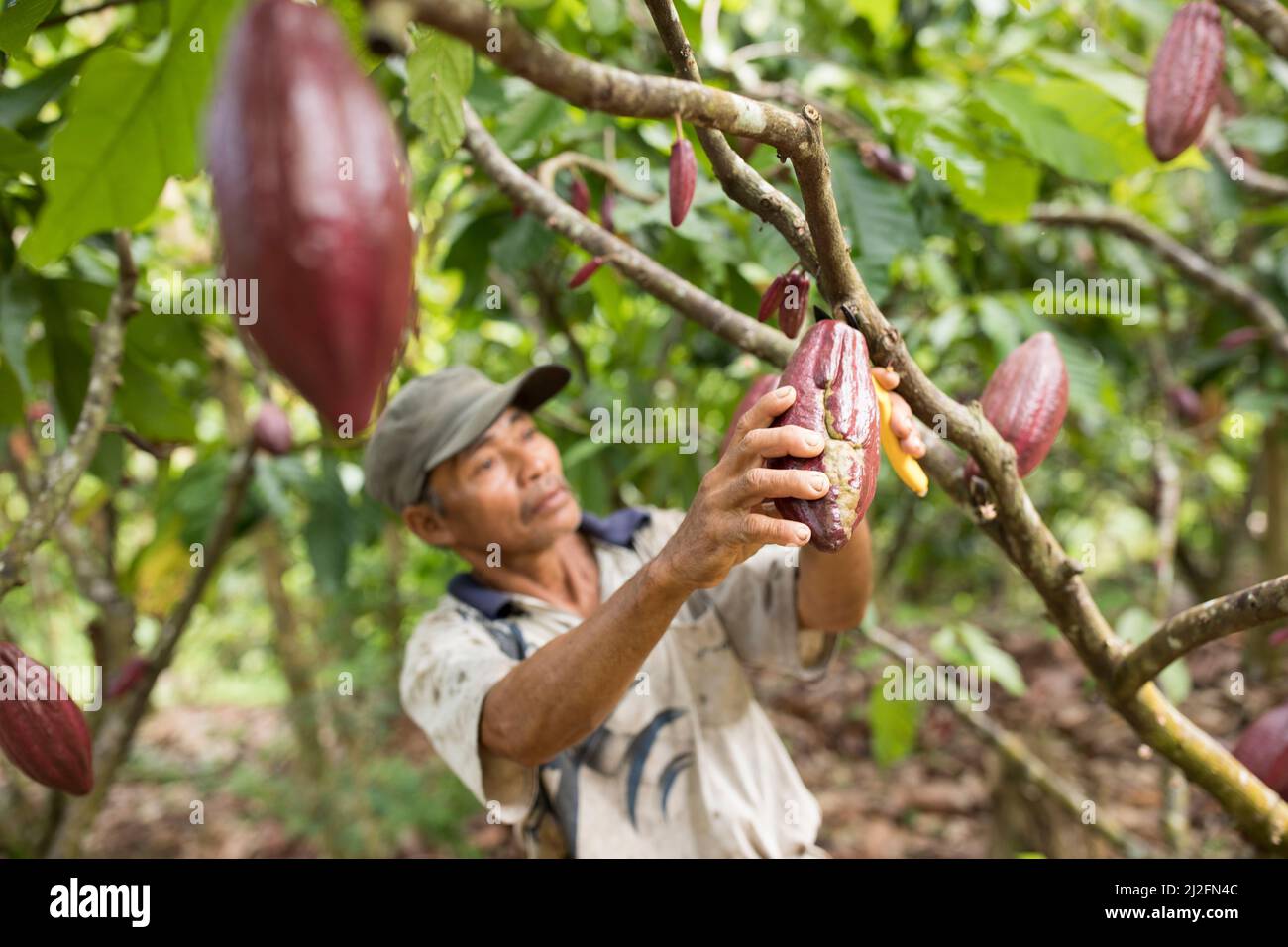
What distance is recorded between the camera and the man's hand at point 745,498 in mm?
691

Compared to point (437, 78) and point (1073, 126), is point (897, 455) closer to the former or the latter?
point (437, 78)

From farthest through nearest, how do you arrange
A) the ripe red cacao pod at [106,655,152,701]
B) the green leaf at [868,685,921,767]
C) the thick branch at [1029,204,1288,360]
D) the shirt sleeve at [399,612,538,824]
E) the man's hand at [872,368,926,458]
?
1. the green leaf at [868,685,921,767]
2. the thick branch at [1029,204,1288,360]
3. the ripe red cacao pod at [106,655,152,701]
4. the shirt sleeve at [399,612,538,824]
5. the man's hand at [872,368,926,458]

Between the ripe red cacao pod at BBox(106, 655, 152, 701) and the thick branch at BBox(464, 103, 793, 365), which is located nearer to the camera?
the thick branch at BBox(464, 103, 793, 365)

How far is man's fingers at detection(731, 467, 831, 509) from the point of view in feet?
2.21

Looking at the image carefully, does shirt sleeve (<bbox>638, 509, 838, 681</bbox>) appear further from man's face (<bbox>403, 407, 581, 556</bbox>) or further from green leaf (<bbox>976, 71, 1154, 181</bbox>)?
green leaf (<bbox>976, 71, 1154, 181</bbox>)

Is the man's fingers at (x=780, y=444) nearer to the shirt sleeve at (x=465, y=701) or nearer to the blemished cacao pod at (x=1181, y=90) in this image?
the shirt sleeve at (x=465, y=701)

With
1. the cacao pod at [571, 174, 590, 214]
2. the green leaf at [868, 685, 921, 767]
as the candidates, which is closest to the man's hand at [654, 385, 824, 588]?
the cacao pod at [571, 174, 590, 214]

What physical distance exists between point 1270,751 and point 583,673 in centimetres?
88

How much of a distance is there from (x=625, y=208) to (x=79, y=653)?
15.0ft

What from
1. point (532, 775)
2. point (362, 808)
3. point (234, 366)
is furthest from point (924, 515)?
point (532, 775)

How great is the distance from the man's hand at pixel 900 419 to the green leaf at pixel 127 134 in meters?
0.54

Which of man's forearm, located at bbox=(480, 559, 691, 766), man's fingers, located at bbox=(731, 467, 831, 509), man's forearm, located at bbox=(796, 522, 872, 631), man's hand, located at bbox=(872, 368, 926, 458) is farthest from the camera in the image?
man's forearm, located at bbox=(796, 522, 872, 631)

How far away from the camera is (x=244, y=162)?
378mm

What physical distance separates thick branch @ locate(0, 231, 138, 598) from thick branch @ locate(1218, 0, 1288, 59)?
1446 mm
